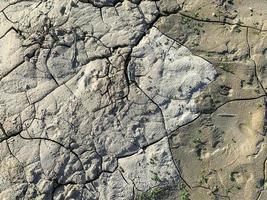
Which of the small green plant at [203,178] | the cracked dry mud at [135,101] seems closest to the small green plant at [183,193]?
the cracked dry mud at [135,101]

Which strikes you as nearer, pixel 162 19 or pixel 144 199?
pixel 144 199

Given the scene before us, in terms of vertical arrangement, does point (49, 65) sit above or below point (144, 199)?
above

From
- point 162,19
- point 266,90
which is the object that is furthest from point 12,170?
point 266,90

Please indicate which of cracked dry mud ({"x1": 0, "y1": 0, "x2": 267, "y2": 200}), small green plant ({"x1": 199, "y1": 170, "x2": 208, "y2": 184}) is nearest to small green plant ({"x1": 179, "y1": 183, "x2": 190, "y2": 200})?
cracked dry mud ({"x1": 0, "y1": 0, "x2": 267, "y2": 200})

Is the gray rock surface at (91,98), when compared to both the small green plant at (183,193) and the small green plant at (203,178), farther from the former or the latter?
the small green plant at (203,178)

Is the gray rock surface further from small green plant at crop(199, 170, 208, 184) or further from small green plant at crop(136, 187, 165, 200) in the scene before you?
small green plant at crop(199, 170, 208, 184)

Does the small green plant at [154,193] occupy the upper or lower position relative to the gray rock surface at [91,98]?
lower

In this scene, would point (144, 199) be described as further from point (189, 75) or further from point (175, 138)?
point (189, 75)

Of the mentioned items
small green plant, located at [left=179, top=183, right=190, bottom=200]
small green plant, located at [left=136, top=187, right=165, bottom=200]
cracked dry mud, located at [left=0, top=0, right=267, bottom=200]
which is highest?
cracked dry mud, located at [left=0, top=0, right=267, bottom=200]
